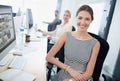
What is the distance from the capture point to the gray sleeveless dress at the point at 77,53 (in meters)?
1.51

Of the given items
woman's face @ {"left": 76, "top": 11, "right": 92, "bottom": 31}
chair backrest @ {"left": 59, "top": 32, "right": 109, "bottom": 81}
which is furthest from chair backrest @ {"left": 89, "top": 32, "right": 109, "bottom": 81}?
woman's face @ {"left": 76, "top": 11, "right": 92, "bottom": 31}

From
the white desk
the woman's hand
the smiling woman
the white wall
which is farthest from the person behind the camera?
the smiling woman

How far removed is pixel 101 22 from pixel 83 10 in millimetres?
1476

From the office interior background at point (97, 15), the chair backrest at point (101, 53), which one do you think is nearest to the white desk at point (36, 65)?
the chair backrest at point (101, 53)

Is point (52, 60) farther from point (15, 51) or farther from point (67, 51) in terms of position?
point (15, 51)

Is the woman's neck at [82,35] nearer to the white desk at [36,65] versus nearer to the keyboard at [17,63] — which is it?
the white desk at [36,65]

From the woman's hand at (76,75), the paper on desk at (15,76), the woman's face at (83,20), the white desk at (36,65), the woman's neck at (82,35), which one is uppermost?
the woman's face at (83,20)

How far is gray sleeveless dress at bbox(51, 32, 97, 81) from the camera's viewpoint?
151cm

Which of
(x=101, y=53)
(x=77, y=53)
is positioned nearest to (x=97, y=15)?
(x=101, y=53)

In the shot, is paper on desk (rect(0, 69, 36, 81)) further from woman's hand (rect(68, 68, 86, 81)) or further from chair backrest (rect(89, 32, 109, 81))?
chair backrest (rect(89, 32, 109, 81))

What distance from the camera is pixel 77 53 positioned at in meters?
1.52

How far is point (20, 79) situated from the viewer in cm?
109

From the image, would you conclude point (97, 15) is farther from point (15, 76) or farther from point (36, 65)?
point (15, 76)

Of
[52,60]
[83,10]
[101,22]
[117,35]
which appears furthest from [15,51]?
[101,22]
